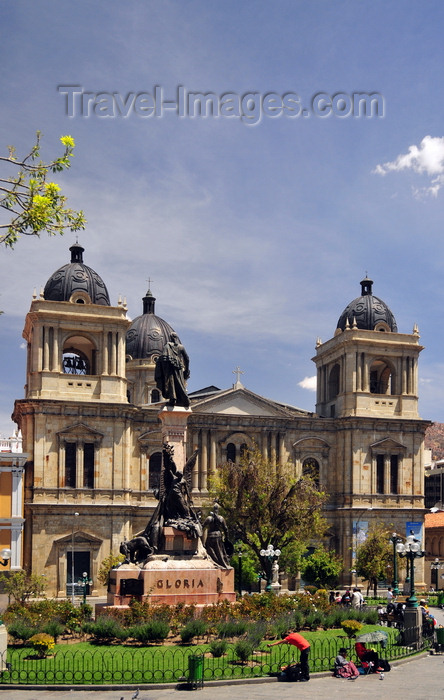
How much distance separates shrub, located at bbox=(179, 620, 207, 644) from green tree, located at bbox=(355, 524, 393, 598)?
104 ft

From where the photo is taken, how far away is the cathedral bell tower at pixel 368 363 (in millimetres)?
63562

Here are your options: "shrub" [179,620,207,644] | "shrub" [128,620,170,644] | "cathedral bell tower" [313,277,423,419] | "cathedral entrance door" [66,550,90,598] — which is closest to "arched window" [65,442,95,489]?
"cathedral entrance door" [66,550,90,598]

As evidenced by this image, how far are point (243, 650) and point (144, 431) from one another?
38.1 m

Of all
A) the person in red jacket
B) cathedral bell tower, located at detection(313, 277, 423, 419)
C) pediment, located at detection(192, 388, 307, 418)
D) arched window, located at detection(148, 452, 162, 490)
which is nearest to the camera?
the person in red jacket

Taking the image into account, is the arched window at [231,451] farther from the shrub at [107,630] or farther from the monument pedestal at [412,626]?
the shrub at [107,630]

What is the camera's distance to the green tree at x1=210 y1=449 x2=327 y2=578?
51.5 metres

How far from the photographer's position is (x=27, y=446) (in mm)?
55781

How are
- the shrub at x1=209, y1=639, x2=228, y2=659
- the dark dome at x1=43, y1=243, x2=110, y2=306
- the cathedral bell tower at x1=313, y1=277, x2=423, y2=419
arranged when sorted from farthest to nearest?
the cathedral bell tower at x1=313, y1=277, x2=423, y2=419 → the dark dome at x1=43, y1=243, x2=110, y2=306 → the shrub at x1=209, y1=639, x2=228, y2=659

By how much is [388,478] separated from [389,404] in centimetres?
538

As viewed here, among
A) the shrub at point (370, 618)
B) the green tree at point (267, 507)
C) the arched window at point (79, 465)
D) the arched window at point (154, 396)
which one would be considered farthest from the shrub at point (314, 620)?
the arched window at point (154, 396)

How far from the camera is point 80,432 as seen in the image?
56.9 metres

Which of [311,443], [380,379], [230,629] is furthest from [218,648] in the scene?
[380,379]

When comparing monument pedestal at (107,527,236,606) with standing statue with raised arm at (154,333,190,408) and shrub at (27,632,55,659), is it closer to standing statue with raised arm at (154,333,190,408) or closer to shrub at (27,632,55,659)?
standing statue with raised arm at (154,333,190,408)

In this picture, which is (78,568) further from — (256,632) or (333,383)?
(256,632)
